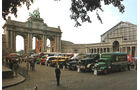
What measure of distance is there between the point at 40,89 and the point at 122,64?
14.6m

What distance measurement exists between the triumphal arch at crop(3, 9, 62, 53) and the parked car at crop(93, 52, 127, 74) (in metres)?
51.8

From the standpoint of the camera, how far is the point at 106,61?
1708 centimetres

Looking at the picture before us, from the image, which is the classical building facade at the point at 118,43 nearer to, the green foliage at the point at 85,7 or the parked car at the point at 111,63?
the parked car at the point at 111,63

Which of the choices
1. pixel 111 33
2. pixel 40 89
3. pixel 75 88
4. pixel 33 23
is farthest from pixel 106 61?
pixel 33 23

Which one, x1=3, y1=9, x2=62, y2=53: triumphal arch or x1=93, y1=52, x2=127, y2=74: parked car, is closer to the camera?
x1=93, y1=52, x2=127, y2=74: parked car

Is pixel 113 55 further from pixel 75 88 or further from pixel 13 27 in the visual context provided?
pixel 13 27

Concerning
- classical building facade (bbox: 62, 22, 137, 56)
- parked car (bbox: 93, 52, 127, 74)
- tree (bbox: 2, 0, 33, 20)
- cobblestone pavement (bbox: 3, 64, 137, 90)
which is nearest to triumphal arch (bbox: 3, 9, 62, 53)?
classical building facade (bbox: 62, 22, 137, 56)

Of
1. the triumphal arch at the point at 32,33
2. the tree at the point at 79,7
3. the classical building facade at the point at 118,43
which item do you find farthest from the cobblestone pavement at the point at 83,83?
the triumphal arch at the point at 32,33

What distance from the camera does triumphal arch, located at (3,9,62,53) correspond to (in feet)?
202

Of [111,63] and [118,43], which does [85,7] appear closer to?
[111,63]

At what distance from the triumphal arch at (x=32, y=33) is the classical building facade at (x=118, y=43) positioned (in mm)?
13447

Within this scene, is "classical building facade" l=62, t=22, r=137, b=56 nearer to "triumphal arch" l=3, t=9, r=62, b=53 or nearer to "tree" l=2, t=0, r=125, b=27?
"triumphal arch" l=3, t=9, r=62, b=53

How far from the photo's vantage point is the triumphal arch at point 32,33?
6172cm

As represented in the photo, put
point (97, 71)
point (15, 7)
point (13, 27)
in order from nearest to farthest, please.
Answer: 1. point (15, 7)
2. point (97, 71)
3. point (13, 27)
